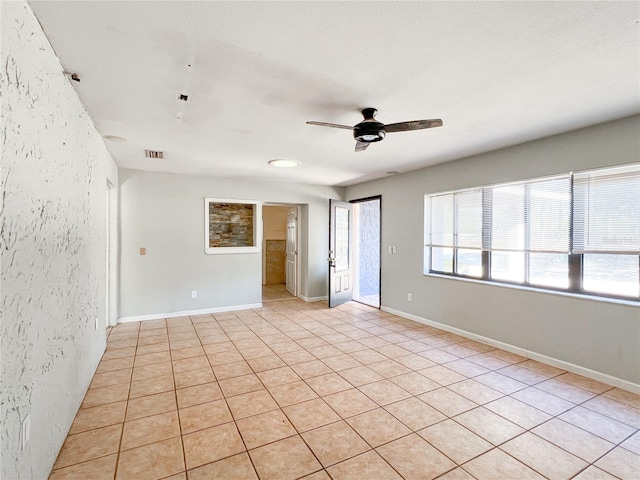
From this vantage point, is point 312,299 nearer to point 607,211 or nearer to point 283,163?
point 283,163

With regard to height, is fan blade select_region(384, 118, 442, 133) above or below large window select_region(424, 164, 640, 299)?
above

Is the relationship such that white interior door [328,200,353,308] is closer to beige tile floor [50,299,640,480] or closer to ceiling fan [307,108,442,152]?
beige tile floor [50,299,640,480]

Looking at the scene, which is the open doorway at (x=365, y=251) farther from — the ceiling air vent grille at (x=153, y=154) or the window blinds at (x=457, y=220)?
the ceiling air vent grille at (x=153, y=154)

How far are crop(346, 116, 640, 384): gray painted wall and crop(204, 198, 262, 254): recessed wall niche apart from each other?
2438 mm

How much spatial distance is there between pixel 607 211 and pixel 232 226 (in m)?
5.22

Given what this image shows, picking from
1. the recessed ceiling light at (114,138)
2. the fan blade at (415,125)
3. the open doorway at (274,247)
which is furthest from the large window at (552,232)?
the open doorway at (274,247)

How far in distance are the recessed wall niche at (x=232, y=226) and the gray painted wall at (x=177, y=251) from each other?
105 millimetres

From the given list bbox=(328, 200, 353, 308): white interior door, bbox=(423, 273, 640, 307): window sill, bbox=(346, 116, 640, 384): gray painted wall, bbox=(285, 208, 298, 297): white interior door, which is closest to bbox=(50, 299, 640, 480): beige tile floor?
bbox=(346, 116, 640, 384): gray painted wall

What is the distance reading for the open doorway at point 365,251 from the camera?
677 cm

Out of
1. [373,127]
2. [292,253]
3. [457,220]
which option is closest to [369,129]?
[373,127]

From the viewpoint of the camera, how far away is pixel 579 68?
1.98m

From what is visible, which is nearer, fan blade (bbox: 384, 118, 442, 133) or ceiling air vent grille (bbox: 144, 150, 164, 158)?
fan blade (bbox: 384, 118, 442, 133)

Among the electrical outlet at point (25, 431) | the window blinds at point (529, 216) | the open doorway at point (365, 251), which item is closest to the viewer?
the electrical outlet at point (25, 431)

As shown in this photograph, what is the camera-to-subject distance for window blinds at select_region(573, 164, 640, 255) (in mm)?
2773
